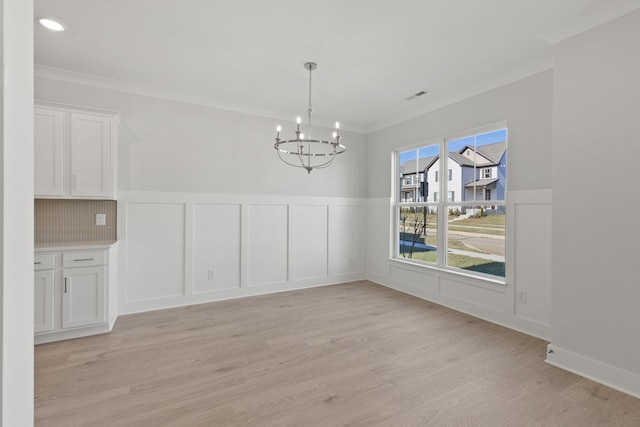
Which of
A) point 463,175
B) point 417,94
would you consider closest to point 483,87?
point 417,94

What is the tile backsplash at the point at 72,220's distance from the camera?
335 cm

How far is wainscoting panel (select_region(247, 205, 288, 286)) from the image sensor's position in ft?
15.0

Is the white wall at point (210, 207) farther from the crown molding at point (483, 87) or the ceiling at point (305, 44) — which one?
the crown molding at point (483, 87)

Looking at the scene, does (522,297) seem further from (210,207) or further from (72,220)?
(72,220)

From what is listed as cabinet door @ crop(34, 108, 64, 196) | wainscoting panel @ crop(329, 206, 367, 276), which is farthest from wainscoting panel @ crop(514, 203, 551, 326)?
cabinet door @ crop(34, 108, 64, 196)

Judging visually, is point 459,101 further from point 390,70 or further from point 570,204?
point 570,204

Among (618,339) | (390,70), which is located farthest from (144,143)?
(618,339)

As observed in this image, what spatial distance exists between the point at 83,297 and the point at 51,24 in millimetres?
2501

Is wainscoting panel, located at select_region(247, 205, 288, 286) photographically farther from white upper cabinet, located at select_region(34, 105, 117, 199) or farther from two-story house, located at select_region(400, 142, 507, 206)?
two-story house, located at select_region(400, 142, 507, 206)

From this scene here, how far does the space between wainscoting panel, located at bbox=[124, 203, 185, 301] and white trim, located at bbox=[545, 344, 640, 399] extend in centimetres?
415

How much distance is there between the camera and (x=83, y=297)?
3105mm

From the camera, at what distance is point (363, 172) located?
565 cm

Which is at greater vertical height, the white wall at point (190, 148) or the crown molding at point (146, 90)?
the crown molding at point (146, 90)

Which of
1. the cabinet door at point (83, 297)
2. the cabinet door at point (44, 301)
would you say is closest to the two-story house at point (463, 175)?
the cabinet door at point (83, 297)
